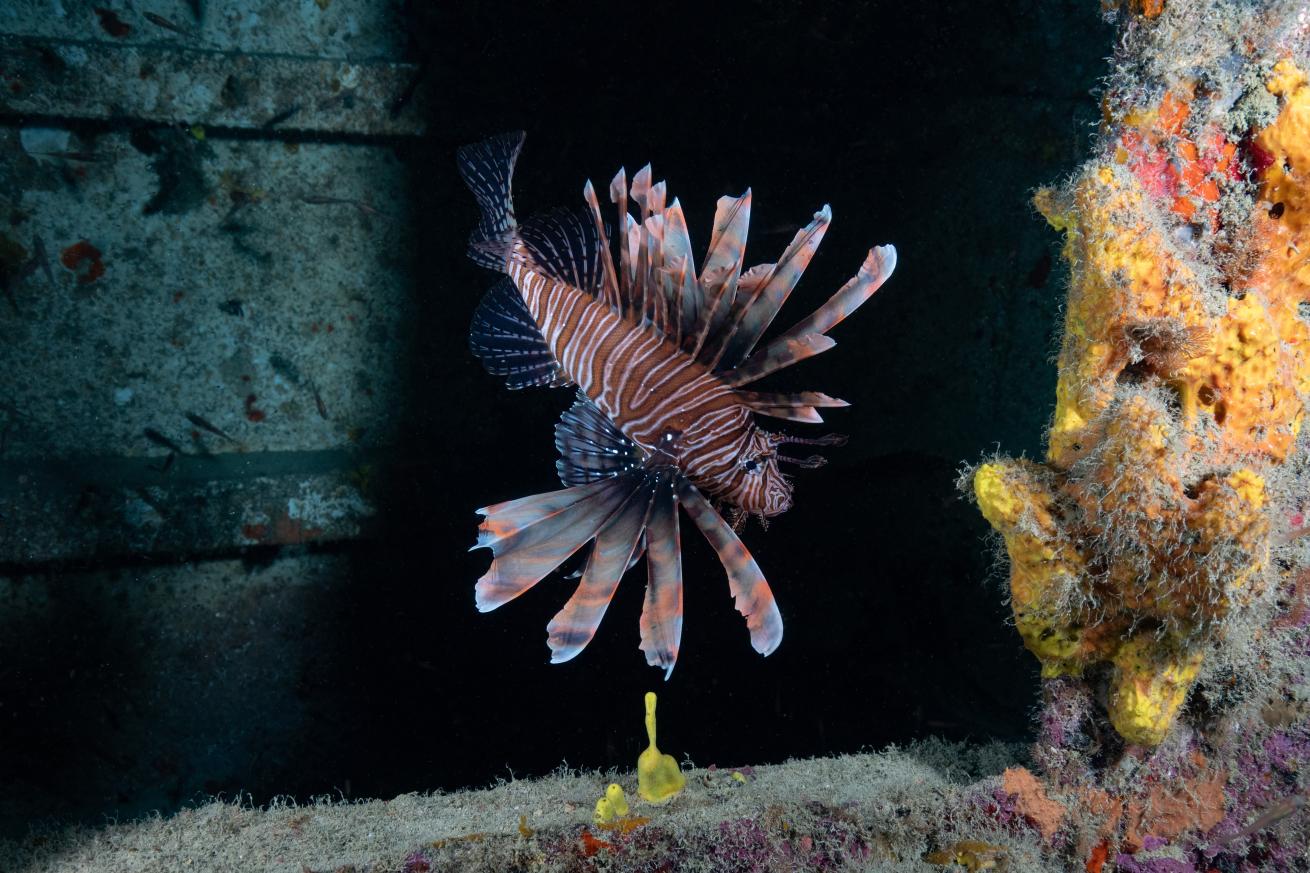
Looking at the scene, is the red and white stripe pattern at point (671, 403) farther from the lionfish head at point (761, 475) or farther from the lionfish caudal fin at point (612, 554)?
the lionfish caudal fin at point (612, 554)

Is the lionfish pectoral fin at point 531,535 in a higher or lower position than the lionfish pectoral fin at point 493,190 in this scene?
lower

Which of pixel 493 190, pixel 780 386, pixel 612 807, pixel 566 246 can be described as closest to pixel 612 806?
pixel 612 807

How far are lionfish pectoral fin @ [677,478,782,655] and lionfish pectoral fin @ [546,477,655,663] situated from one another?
0.86 ft

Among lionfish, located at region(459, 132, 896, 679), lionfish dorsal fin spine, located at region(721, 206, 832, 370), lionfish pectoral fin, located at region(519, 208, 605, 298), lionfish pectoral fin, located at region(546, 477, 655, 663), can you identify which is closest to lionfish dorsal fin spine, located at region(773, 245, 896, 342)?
lionfish, located at region(459, 132, 896, 679)

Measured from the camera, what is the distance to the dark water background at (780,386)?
14.5 ft

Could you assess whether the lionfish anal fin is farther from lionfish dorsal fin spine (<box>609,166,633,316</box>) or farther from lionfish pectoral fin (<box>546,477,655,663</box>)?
lionfish dorsal fin spine (<box>609,166,633,316</box>)

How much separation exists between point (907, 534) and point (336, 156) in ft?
15.0

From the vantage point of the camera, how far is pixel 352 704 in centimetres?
474

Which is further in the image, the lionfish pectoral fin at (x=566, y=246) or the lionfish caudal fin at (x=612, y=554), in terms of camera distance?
the lionfish pectoral fin at (x=566, y=246)

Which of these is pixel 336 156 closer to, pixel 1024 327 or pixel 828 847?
pixel 828 847

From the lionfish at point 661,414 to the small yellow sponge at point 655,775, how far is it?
39cm

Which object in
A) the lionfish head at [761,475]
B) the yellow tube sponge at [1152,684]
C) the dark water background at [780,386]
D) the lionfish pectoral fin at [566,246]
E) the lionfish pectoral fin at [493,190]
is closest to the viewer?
the yellow tube sponge at [1152,684]

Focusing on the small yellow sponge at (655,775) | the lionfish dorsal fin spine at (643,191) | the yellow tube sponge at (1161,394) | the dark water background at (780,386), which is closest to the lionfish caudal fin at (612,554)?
the small yellow sponge at (655,775)

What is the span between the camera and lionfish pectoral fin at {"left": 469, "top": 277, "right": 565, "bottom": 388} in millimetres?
3438
